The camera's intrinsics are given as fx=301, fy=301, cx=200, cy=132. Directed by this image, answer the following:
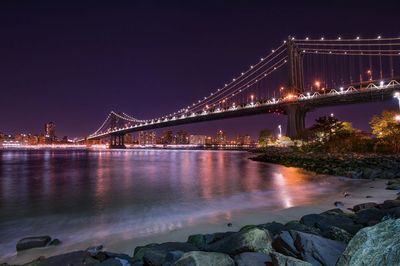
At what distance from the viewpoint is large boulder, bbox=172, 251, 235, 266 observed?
9.26ft

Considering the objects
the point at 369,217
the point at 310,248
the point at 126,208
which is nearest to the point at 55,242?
the point at 126,208

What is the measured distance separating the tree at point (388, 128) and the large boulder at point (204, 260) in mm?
25719

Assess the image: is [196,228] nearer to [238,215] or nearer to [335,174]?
[238,215]

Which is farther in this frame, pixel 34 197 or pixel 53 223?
pixel 34 197

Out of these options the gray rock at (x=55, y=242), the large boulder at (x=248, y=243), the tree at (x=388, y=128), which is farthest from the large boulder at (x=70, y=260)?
the tree at (x=388, y=128)

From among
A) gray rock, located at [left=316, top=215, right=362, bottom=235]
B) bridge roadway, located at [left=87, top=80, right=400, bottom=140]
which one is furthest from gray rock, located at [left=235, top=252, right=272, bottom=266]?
bridge roadway, located at [left=87, top=80, right=400, bottom=140]

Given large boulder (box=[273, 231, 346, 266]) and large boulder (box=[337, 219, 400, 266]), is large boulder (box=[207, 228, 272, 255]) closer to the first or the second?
large boulder (box=[273, 231, 346, 266])

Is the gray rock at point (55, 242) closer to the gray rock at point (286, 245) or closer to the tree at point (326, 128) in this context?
the gray rock at point (286, 245)

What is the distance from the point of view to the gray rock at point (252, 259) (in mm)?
2965

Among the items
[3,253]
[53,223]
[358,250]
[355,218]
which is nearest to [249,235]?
[358,250]

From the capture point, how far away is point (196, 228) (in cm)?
601

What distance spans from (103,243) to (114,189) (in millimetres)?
7717

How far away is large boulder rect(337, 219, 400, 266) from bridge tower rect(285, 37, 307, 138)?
1672 inches

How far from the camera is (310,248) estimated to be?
3.02 m
